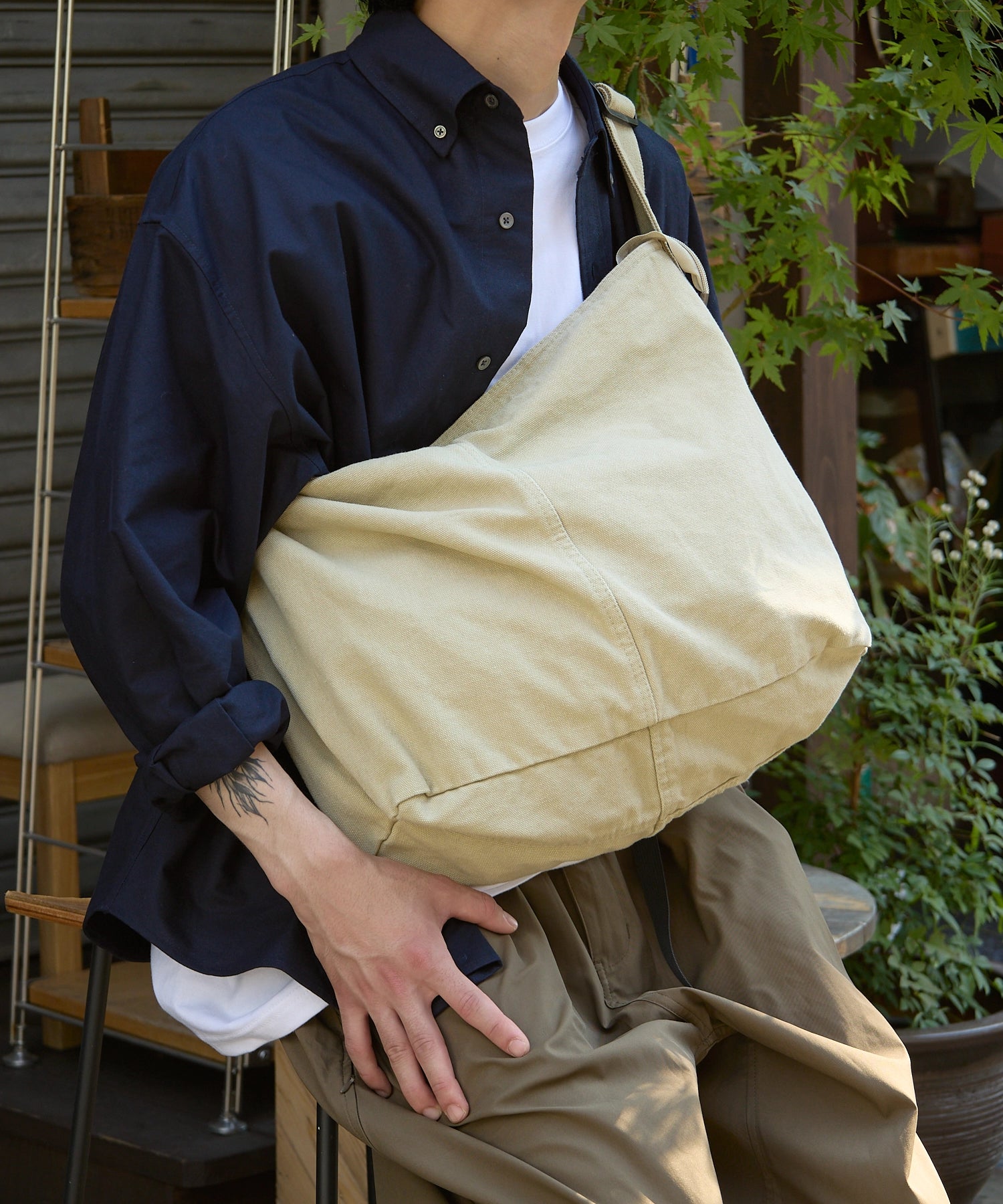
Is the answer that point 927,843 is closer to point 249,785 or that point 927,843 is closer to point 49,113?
point 249,785

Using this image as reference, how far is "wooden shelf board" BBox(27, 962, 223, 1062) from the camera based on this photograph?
2316mm

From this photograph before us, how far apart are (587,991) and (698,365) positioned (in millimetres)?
551

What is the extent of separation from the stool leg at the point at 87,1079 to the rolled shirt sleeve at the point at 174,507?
42cm

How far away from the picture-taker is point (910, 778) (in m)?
2.60

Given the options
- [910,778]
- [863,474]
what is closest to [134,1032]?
[910,778]

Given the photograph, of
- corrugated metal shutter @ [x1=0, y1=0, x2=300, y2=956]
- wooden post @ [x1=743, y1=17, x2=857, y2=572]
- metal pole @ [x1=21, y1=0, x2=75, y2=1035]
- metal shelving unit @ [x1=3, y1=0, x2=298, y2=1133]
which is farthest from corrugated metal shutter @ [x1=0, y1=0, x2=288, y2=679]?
wooden post @ [x1=743, y1=17, x2=857, y2=572]

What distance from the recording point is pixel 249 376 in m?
1.05

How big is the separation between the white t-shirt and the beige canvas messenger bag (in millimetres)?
116

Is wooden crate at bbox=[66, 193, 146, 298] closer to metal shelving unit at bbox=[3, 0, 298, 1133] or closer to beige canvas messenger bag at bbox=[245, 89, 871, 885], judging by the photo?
metal shelving unit at bbox=[3, 0, 298, 1133]

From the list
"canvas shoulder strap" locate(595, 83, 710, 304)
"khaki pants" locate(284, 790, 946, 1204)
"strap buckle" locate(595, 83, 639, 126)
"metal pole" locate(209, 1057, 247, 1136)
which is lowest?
"metal pole" locate(209, 1057, 247, 1136)

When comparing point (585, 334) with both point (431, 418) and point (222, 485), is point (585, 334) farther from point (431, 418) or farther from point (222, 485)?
point (222, 485)

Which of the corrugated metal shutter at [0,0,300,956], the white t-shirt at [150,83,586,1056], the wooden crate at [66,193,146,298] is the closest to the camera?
the white t-shirt at [150,83,586,1056]

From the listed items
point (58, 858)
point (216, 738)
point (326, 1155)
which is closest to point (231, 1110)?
point (58, 858)

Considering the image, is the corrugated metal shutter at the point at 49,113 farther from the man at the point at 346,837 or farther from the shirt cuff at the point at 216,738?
the shirt cuff at the point at 216,738
